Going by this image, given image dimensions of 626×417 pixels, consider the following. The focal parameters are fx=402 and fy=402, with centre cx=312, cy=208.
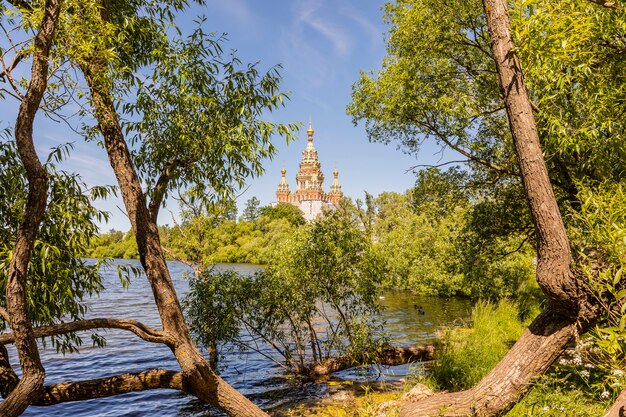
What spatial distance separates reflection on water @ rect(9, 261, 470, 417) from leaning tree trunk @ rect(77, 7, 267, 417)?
203 inches

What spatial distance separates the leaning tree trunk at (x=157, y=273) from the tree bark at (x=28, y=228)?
978 mm

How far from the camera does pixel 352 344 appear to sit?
11484mm

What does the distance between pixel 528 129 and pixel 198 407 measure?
34.7ft

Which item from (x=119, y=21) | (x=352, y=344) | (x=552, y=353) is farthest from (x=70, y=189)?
(x=352, y=344)

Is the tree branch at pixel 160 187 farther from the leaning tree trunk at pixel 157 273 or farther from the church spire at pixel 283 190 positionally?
the church spire at pixel 283 190

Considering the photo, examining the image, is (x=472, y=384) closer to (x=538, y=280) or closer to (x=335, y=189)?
(x=538, y=280)

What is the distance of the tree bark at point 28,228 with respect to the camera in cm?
468

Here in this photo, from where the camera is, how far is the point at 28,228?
478cm

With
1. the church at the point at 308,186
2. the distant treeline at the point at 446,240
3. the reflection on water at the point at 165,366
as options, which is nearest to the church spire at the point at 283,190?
the church at the point at 308,186

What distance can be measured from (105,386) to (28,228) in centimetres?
248

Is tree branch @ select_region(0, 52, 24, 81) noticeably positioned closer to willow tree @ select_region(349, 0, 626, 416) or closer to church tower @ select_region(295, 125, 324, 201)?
willow tree @ select_region(349, 0, 626, 416)

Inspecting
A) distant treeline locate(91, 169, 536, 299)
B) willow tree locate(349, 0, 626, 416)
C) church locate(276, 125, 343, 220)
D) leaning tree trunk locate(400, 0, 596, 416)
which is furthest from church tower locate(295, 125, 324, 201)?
leaning tree trunk locate(400, 0, 596, 416)

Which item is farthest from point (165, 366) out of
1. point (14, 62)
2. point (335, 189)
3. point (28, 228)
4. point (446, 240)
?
point (335, 189)

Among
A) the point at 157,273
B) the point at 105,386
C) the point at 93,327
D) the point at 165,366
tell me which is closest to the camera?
Answer: the point at 93,327
